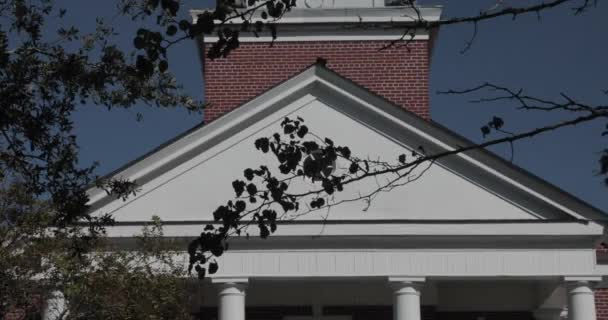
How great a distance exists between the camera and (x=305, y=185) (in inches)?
726

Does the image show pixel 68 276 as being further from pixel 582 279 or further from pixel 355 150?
pixel 582 279

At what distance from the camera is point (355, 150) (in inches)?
744

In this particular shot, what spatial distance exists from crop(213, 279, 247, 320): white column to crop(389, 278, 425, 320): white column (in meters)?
2.39

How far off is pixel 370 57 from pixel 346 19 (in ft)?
3.07

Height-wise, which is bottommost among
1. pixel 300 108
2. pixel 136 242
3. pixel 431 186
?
pixel 136 242

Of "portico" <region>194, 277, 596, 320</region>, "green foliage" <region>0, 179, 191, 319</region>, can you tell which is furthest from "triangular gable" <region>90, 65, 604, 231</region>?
"green foliage" <region>0, 179, 191, 319</region>

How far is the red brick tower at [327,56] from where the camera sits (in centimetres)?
2323

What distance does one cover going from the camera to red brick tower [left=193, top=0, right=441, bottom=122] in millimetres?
23234

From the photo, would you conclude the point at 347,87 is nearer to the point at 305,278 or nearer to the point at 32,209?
the point at 305,278

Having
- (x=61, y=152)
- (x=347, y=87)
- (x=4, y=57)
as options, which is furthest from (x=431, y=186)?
(x=4, y=57)

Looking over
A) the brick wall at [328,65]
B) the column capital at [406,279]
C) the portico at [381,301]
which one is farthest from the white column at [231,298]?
the brick wall at [328,65]

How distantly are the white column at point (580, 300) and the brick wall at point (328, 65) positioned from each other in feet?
21.1

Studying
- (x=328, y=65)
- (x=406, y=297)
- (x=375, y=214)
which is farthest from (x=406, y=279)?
(x=328, y=65)

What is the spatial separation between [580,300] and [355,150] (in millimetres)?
4378
